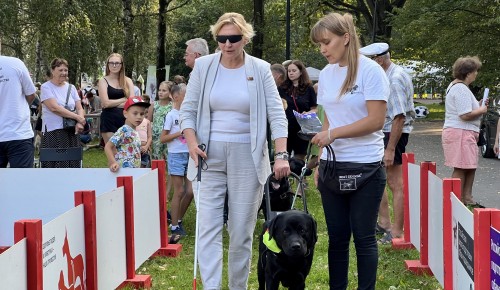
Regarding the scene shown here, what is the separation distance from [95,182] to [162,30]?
90.4 feet

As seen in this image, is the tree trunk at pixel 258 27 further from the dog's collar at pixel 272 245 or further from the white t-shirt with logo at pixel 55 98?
the dog's collar at pixel 272 245

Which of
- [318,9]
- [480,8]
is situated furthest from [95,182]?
[318,9]

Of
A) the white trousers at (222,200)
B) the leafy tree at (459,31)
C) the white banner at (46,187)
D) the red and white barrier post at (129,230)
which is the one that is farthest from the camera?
the leafy tree at (459,31)

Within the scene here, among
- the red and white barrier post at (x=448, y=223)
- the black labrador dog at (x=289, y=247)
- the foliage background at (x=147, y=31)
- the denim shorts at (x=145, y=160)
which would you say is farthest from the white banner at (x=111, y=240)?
the foliage background at (x=147, y=31)

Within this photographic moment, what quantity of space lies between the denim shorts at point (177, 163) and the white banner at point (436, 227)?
3.20 meters

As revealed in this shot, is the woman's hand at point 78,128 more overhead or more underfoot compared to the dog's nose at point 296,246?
more overhead

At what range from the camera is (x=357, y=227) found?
208 inches

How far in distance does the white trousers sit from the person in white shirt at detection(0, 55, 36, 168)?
2.85 meters

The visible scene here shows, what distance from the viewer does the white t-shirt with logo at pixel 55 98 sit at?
31.6ft

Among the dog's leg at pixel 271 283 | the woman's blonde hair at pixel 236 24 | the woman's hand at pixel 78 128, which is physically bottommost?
the dog's leg at pixel 271 283

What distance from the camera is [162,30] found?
112ft

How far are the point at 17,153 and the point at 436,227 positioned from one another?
3988 millimetres

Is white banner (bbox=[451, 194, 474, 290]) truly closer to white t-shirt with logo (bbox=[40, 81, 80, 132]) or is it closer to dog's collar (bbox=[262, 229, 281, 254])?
dog's collar (bbox=[262, 229, 281, 254])

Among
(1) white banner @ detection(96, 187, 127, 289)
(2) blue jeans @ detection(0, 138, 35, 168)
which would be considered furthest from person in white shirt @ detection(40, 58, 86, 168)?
(1) white banner @ detection(96, 187, 127, 289)
